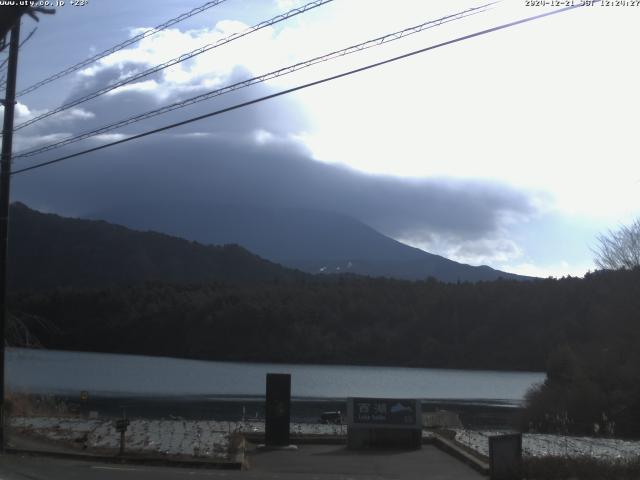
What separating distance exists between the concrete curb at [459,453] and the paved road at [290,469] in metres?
0.16

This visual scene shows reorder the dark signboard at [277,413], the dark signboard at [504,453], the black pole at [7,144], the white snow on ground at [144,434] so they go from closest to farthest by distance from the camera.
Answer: the dark signboard at [504,453], the white snow on ground at [144,434], the dark signboard at [277,413], the black pole at [7,144]

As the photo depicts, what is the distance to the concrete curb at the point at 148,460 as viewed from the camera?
16.6m

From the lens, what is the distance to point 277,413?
770 inches

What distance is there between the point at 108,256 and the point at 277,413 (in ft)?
518

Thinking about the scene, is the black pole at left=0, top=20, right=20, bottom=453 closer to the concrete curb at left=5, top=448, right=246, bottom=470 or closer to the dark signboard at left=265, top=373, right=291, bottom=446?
the concrete curb at left=5, top=448, right=246, bottom=470

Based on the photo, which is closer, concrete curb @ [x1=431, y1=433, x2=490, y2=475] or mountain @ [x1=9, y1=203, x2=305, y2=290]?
concrete curb @ [x1=431, y1=433, x2=490, y2=475]

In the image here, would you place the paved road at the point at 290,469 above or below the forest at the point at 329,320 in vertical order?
below

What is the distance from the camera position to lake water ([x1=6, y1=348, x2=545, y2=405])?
2566 inches

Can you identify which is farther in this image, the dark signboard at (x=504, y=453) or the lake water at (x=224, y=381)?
the lake water at (x=224, y=381)

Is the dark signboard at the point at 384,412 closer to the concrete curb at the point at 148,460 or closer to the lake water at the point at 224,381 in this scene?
the concrete curb at the point at 148,460

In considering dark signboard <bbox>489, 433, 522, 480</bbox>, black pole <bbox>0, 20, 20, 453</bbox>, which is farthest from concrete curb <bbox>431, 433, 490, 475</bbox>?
black pole <bbox>0, 20, 20, 453</bbox>

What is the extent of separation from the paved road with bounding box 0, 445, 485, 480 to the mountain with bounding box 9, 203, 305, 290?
5633 inches

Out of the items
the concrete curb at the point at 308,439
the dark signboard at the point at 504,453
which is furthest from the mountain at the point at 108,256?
the dark signboard at the point at 504,453

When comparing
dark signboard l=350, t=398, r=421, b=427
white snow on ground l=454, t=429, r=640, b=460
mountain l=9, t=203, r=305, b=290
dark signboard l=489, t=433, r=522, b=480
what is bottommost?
white snow on ground l=454, t=429, r=640, b=460
